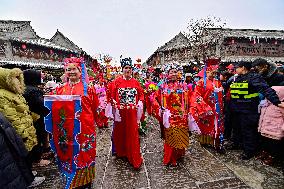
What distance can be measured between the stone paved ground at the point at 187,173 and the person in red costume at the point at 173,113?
0.34 meters

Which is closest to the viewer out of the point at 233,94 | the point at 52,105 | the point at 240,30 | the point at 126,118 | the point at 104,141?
the point at 52,105

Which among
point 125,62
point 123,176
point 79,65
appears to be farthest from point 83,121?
point 125,62

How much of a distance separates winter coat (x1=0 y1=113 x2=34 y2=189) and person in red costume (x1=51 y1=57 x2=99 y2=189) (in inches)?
26.4

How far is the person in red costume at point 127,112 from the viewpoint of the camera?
4.68m

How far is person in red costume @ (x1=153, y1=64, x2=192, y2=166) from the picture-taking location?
4457 mm

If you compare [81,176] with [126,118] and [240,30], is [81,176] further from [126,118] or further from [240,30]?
[240,30]

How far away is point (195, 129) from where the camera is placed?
14.8ft

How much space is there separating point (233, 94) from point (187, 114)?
119 cm

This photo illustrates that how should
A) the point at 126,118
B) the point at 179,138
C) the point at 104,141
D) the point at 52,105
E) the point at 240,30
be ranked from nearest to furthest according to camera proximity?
the point at 52,105 < the point at 179,138 < the point at 126,118 < the point at 104,141 < the point at 240,30

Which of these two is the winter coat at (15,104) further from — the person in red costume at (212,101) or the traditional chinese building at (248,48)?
the traditional chinese building at (248,48)

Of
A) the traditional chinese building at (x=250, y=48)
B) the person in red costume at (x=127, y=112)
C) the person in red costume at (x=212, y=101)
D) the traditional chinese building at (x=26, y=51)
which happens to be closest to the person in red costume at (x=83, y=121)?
the person in red costume at (x=127, y=112)

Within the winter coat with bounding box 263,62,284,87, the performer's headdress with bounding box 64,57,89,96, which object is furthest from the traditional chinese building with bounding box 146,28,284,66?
the performer's headdress with bounding box 64,57,89,96

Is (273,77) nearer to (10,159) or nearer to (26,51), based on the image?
(10,159)

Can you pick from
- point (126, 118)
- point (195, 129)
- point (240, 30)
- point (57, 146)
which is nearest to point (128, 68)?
point (126, 118)
